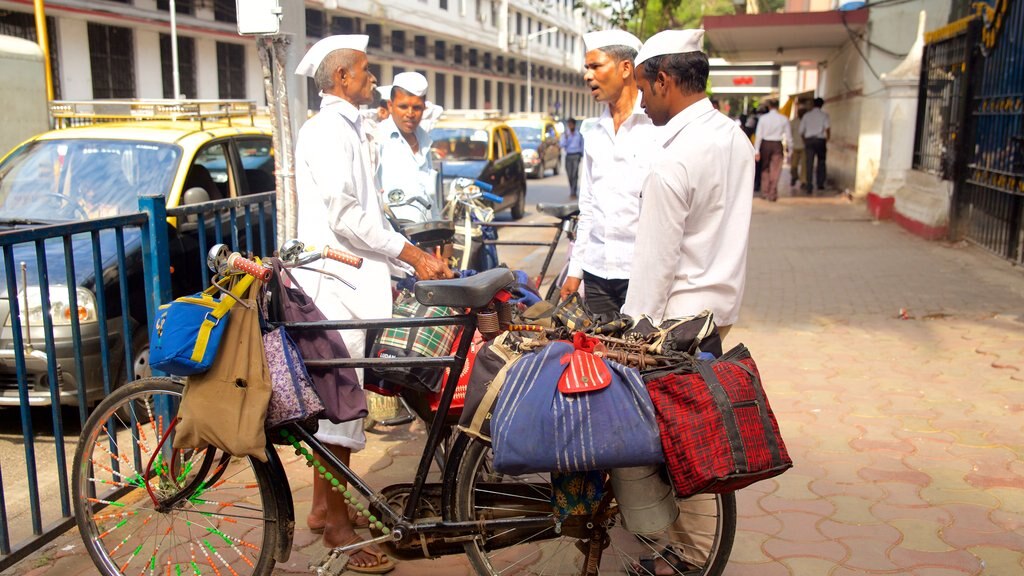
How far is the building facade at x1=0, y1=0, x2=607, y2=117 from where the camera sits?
2138cm

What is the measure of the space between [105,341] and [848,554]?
3131 mm

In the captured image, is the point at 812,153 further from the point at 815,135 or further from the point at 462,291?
the point at 462,291

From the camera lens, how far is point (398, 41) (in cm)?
3916

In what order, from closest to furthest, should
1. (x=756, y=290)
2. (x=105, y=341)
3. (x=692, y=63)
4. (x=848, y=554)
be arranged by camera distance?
(x=692, y=63), (x=848, y=554), (x=105, y=341), (x=756, y=290)

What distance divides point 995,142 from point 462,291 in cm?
853

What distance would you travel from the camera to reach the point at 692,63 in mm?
3037

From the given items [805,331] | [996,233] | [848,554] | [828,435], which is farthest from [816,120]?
[848,554]

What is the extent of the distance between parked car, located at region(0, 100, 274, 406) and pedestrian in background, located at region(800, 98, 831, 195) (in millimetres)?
13381

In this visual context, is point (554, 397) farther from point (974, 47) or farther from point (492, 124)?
point (492, 124)

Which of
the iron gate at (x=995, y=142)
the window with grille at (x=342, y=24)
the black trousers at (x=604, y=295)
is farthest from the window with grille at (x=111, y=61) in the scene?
the black trousers at (x=604, y=295)

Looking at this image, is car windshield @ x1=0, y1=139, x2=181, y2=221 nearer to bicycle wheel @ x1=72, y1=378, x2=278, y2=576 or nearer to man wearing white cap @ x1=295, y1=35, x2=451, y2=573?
man wearing white cap @ x1=295, y1=35, x2=451, y2=573

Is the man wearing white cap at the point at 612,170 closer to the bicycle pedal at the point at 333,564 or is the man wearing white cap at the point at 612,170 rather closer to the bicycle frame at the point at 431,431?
the bicycle frame at the point at 431,431

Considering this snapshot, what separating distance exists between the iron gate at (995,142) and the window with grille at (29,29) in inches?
719

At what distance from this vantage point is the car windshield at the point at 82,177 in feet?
19.2
